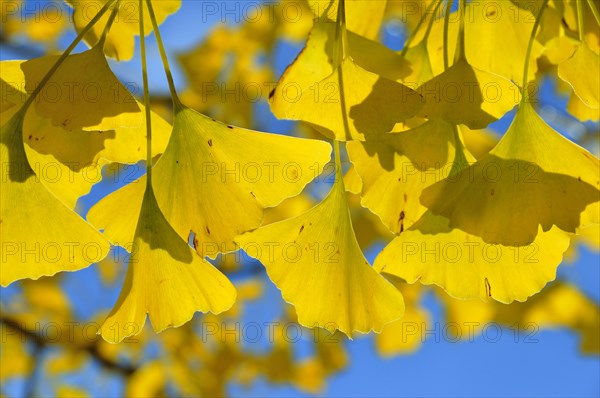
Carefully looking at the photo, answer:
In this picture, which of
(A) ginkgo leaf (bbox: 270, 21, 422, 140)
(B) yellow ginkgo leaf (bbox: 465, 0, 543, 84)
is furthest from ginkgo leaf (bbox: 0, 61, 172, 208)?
(B) yellow ginkgo leaf (bbox: 465, 0, 543, 84)

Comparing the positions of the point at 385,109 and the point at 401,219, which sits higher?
the point at 385,109

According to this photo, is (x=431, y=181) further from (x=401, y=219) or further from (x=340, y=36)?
(x=340, y=36)

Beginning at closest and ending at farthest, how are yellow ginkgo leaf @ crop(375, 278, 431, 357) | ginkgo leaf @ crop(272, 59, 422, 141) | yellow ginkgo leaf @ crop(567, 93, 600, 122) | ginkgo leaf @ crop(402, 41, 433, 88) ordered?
ginkgo leaf @ crop(272, 59, 422, 141) → ginkgo leaf @ crop(402, 41, 433, 88) → yellow ginkgo leaf @ crop(567, 93, 600, 122) → yellow ginkgo leaf @ crop(375, 278, 431, 357)

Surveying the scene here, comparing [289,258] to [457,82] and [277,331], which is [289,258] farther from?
[277,331]

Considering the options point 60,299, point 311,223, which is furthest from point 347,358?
point 311,223

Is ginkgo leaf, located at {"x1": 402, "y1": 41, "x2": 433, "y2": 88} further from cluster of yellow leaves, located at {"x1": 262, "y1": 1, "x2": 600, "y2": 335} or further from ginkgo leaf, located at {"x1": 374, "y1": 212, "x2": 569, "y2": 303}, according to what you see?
ginkgo leaf, located at {"x1": 374, "y1": 212, "x2": 569, "y2": 303}

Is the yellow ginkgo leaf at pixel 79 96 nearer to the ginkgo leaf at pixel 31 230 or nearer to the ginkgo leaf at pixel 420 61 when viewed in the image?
the ginkgo leaf at pixel 31 230

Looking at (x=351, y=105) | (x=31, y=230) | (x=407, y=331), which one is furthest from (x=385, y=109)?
(x=407, y=331)
